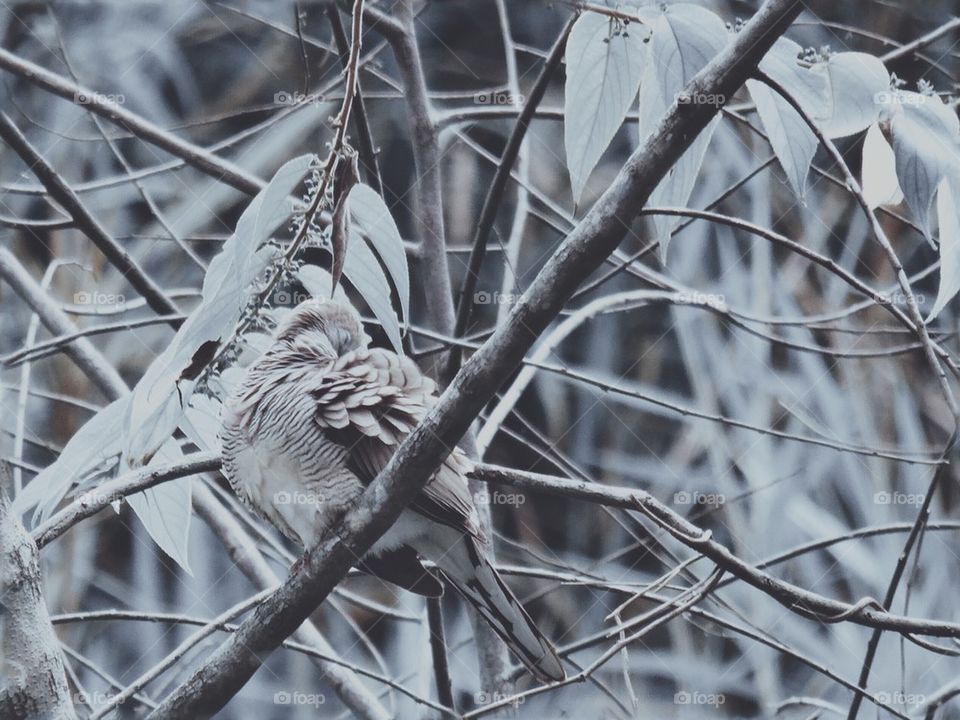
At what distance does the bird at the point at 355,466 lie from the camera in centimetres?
86

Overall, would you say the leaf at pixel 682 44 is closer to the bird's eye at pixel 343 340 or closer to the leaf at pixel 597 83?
the leaf at pixel 597 83

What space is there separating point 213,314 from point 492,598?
43cm

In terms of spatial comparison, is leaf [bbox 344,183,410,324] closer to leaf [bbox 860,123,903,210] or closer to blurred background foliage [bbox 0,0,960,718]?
leaf [bbox 860,123,903,210]

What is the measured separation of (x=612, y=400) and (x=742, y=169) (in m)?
0.65

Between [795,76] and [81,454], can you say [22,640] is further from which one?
[795,76]

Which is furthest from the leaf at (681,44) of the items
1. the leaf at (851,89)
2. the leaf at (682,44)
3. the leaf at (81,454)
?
the leaf at (81,454)

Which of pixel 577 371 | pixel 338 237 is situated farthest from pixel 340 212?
pixel 577 371

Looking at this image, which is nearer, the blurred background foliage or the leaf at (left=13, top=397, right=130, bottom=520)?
the leaf at (left=13, top=397, right=130, bottom=520)

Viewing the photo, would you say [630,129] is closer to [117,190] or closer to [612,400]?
[612,400]

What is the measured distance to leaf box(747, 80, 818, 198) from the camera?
29.1 inches

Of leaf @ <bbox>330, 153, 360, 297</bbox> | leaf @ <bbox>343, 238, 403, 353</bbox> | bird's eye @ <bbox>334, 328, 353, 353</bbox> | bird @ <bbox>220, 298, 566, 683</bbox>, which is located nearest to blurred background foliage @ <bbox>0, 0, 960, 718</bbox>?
bird's eye @ <bbox>334, 328, 353, 353</bbox>

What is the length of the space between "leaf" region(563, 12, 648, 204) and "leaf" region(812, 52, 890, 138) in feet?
0.54

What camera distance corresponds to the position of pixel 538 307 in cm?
60

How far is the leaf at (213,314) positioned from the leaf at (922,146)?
47 cm
